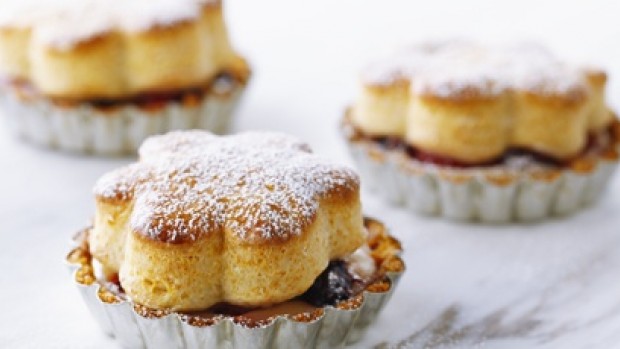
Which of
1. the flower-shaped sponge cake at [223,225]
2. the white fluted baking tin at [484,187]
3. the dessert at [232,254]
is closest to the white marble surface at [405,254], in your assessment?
the white fluted baking tin at [484,187]

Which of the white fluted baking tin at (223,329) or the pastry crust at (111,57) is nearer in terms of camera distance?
the white fluted baking tin at (223,329)

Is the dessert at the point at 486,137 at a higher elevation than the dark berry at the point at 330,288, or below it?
higher

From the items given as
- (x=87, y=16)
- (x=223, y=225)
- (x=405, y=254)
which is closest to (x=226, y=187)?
(x=223, y=225)

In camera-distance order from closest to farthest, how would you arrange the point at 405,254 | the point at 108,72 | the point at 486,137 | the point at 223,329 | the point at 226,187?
the point at 223,329, the point at 226,187, the point at 405,254, the point at 486,137, the point at 108,72

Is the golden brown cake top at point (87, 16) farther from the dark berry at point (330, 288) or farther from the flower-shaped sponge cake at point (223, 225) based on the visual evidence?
the dark berry at point (330, 288)

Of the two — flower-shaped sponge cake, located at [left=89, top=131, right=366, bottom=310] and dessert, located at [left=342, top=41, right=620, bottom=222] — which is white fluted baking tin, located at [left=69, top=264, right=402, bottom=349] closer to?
flower-shaped sponge cake, located at [left=89, top=131, right=366, bottom=310]

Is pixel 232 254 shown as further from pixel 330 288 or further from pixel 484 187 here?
pixel 484 187

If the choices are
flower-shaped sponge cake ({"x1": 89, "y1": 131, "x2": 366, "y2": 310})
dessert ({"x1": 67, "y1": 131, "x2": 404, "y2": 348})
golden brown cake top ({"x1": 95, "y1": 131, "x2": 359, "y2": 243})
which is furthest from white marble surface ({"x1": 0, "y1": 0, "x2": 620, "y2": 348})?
golden brown cake top ({"x1": 95, "y1": 131, "x2": 359, "y2": 243})

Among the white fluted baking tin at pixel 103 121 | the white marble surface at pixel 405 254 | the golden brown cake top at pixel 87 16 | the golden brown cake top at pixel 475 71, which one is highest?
the golden brown cake top at pixel 87 16

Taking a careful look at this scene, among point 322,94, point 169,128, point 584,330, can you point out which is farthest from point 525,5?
point 584,330
